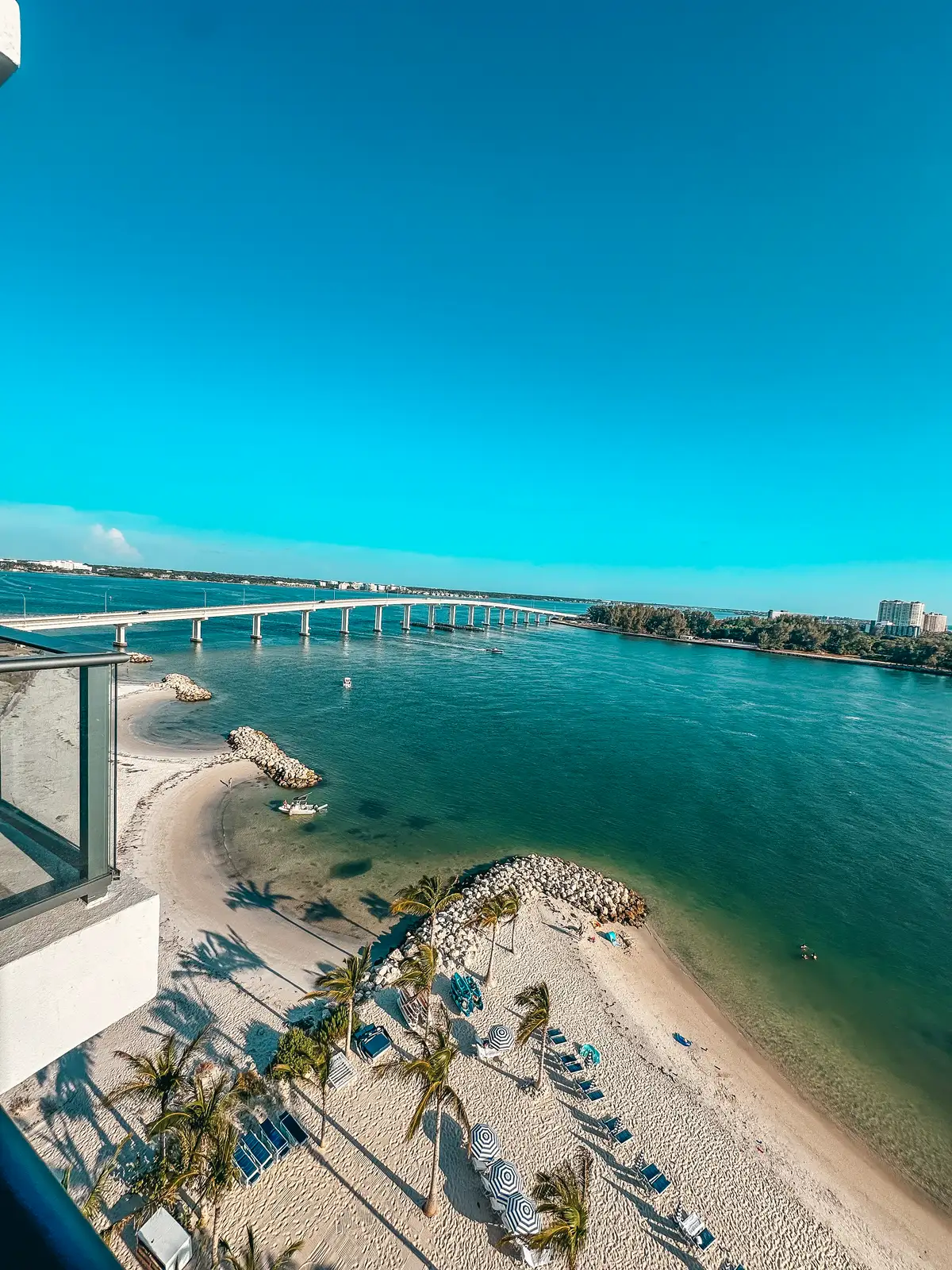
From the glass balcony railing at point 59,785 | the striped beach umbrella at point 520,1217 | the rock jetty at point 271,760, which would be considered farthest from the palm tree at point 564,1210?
the rock jetty at point 271,760

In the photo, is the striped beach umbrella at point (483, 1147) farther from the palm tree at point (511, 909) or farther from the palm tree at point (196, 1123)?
the palm tree at point (511, 909)

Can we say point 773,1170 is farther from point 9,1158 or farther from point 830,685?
point 830,685

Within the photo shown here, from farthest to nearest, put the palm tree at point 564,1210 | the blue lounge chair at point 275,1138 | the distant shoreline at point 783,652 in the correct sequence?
the distant shoreline at point 783,652 < the blue lounge chair at point 275,1138 < the palm tree at point 564,1210

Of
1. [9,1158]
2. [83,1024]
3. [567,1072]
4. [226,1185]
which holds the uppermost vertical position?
[9,1158]

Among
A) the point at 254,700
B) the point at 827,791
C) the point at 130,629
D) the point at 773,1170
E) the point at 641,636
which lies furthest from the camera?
the point at 641,636

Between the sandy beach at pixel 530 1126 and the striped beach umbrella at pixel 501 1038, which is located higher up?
the striped beach umbrella at pixel 501 1038

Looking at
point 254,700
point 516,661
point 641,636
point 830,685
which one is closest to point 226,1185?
point 254,700
